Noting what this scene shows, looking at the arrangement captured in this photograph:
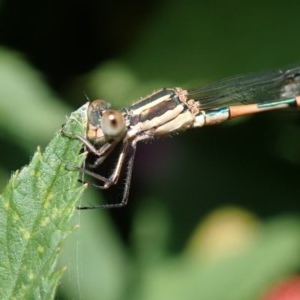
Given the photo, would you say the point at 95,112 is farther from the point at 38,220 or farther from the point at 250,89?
the point at 250,89

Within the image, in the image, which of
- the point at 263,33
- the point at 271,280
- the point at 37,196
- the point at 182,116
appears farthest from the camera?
the point at 263,33

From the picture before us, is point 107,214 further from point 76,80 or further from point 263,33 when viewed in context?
point 263,33

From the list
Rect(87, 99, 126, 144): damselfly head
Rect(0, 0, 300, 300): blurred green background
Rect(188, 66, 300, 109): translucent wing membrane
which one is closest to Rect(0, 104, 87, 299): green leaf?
Rect(87, 99, 126, 144): damselfly head

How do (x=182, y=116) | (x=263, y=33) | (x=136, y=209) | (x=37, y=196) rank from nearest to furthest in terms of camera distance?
(x=37, y=196), (x=182, y=116), (x=136, y=209), (x=263, y=33)

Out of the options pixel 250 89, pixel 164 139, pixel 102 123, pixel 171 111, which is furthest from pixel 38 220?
pixel 250 89

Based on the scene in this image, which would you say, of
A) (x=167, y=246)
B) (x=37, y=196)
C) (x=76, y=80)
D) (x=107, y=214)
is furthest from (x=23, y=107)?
(x=37, y=196)

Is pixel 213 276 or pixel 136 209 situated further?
pixel 136 209

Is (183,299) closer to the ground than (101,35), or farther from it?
closer to the ground

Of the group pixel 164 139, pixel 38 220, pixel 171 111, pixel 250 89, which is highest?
pixel 250 89
